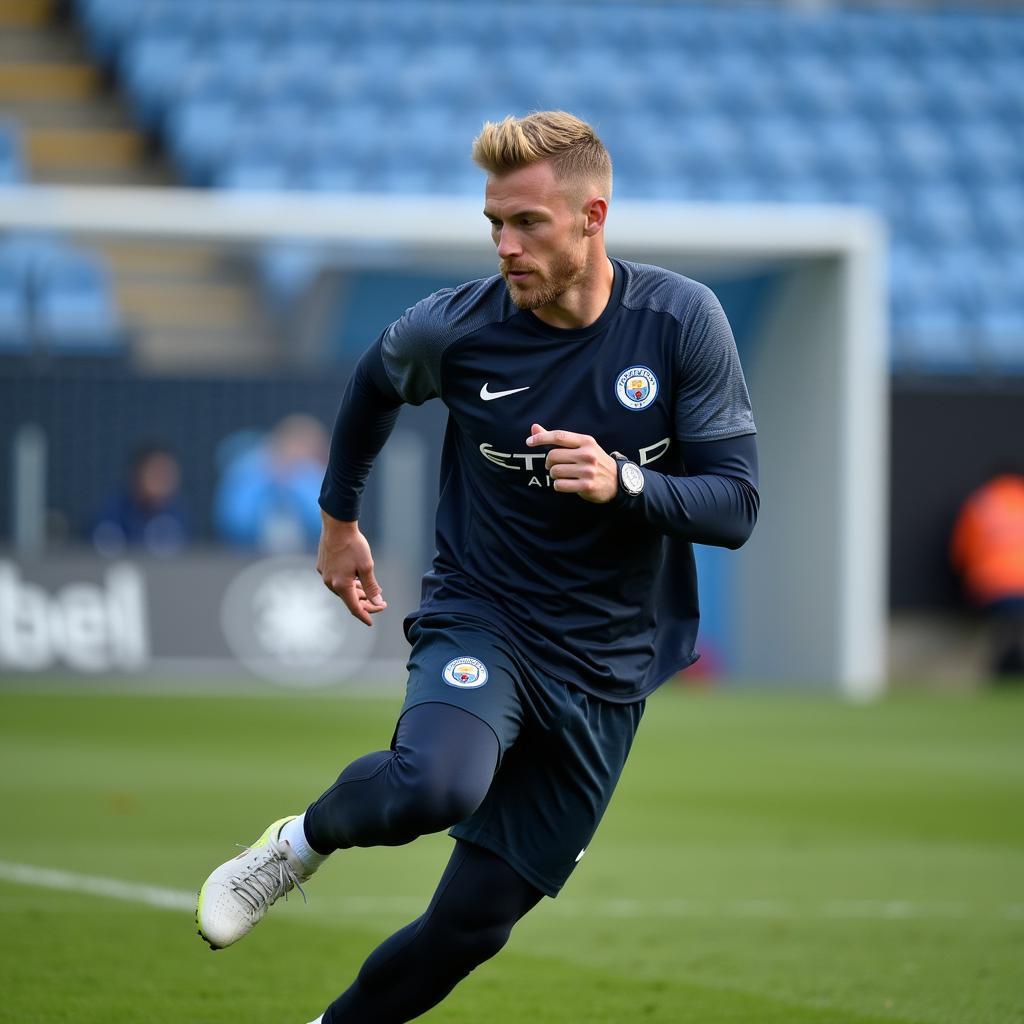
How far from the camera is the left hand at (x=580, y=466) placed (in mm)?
3857

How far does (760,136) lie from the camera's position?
79.5ft

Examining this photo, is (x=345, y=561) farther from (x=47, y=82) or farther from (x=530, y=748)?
(x=47, y=82)

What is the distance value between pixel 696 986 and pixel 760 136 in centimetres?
1970

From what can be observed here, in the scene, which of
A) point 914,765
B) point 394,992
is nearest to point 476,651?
point 394,992

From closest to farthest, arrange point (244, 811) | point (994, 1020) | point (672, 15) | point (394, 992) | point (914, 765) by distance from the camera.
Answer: point (394, 992), point (994, 1020), point (244, 811), point (914, 765), point (672, 15)

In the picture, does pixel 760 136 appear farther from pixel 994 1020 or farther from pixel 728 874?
pixel 994 1020

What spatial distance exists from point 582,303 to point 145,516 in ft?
43.0

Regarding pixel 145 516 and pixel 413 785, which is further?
pixel 145 516

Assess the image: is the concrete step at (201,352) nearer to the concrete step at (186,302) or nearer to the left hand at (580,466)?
A: the concrete step at (186,302)

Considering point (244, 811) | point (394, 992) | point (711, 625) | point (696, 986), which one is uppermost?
point (394, 992)

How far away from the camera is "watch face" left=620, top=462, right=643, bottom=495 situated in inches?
156

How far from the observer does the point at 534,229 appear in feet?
13.7

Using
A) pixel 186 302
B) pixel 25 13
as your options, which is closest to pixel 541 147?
pixel 186 302

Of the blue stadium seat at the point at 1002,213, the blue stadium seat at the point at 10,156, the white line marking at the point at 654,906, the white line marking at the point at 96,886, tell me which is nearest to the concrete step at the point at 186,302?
the blue stadium seat at the point at 10,156
